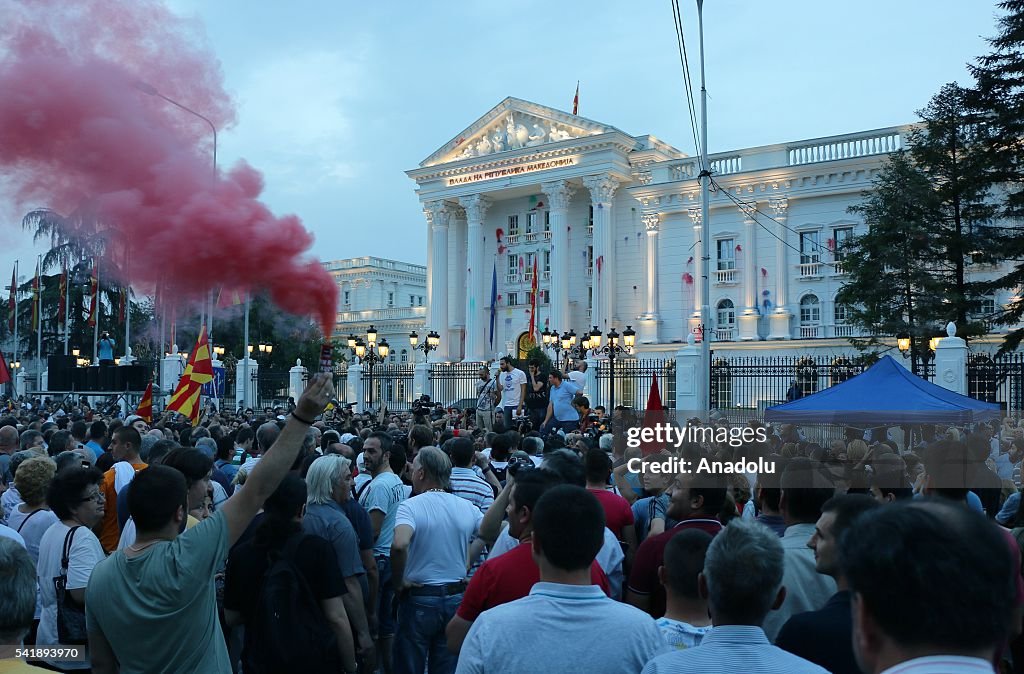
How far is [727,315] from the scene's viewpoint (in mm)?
43625

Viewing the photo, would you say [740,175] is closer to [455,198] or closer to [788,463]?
[455,198]

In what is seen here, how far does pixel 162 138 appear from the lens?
1023 cm

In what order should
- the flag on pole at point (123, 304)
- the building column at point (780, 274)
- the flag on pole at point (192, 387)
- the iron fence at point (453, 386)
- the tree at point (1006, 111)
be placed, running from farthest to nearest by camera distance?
the iron fence at point (453, 386)
the building column at point (780, 274)
the flag on pole at point (123, 304)
the tree at point (1006, 111)
the flag on pole at point (192, 387)

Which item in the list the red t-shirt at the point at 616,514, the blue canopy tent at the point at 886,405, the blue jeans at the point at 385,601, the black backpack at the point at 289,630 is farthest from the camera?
the blue canopy tent at the point at 886,405

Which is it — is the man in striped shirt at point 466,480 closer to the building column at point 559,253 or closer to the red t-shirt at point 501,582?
the red t-shirt at point 501,582

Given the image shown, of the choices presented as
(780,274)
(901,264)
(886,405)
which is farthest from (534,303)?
(886,405)

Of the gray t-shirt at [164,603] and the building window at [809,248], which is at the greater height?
the building window at [809,248]

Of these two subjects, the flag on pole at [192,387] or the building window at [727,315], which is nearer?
the flag on pole at [192,387]

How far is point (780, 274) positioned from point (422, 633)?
38.6 m

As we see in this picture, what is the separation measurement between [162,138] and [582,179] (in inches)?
1520

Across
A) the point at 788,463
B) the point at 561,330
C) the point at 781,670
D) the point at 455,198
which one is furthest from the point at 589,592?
the point at 455,198

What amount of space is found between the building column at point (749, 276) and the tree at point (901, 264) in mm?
11688

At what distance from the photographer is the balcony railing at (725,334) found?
43.0 meters

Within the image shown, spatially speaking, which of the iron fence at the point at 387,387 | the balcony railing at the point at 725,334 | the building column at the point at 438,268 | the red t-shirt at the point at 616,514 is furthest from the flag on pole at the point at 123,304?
the red t-shirt at the point at 616,514
